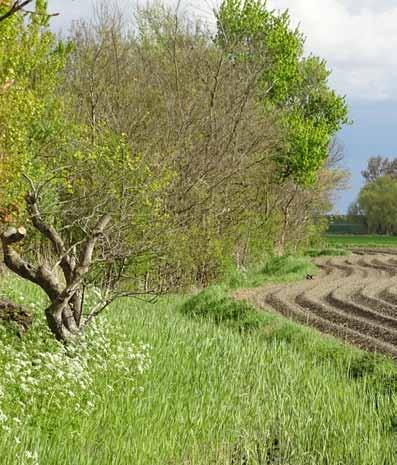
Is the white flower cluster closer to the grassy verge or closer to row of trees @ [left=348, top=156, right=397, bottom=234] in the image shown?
the grassy verge

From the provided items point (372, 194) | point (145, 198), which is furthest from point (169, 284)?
point (372, 194)

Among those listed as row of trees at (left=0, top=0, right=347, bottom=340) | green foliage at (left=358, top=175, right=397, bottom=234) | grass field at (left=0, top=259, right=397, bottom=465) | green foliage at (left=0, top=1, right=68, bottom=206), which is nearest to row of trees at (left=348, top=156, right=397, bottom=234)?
green foliage at (left=358, top=175, right=397, bottom=234)

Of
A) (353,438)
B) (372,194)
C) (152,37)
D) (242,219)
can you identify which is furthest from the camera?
(372,194)

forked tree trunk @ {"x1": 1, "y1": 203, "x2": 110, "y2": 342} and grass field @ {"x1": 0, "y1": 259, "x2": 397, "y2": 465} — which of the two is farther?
forked tree trunk @ {"x1": 1, "y1": 203, "x2": 110, "y2": 342}

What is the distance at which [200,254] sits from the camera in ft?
86.8

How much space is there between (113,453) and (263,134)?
23.9 meters

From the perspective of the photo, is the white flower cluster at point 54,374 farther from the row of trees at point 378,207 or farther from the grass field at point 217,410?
the row of trees at point 378,207

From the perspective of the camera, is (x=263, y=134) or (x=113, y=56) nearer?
(x=113, y=56)

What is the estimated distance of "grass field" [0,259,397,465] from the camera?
798cm

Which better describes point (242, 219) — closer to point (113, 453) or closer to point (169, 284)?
point (169, 284)

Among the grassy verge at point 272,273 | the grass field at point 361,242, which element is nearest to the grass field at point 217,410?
the grassy verge at point 272,273

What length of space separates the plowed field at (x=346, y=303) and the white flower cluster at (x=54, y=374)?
6.37m

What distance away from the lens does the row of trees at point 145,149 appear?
15250 mm

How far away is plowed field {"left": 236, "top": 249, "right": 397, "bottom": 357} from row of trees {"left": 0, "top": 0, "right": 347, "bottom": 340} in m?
3.10
